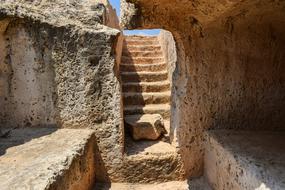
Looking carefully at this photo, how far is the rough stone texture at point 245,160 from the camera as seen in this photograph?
1.59 m

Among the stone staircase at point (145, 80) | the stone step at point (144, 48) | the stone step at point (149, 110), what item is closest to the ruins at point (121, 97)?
the stone step at point (149, 110)

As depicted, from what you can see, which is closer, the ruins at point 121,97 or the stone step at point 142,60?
the ruins at point 121,97

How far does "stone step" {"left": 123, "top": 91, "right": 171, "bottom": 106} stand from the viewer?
14.6 feet

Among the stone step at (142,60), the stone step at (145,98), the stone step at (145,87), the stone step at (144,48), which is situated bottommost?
the stone step at (145,98)

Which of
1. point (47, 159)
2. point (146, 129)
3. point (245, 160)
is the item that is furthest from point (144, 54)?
point (245, 160)

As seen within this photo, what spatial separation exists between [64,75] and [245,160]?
196 cm

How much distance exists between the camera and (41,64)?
2904 mm

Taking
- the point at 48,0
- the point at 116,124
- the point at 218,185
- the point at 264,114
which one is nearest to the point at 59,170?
the point at 116,124

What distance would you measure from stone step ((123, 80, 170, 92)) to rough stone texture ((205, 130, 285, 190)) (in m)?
2.18

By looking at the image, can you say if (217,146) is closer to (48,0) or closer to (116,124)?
(116,124)

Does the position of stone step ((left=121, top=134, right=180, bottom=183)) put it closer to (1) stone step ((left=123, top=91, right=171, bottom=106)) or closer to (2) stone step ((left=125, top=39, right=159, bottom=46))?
(1) stone step ((left=123, top=91, right=171, bottom=106))

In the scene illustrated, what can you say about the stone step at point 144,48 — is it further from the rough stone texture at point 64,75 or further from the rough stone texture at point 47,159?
the rough stone texture at point 47,159

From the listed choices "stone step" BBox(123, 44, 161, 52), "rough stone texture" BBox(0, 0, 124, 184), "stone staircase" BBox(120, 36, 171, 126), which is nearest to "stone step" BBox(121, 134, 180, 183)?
"rough stone texture" BBox(0, 0, 124, 184)

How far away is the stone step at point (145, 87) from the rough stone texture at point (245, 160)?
2181mm
